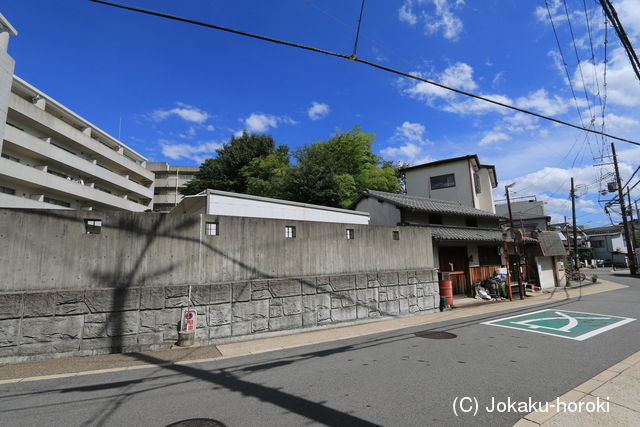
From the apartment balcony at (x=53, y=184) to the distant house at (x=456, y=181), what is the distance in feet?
110

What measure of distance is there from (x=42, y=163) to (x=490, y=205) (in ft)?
140

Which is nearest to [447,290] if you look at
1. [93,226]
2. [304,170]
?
[93,226]

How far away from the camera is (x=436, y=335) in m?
8.45

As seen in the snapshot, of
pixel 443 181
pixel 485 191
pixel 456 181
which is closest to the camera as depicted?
pixel 456 181

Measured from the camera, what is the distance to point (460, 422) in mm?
3727

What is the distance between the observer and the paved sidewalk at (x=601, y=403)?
144 inches

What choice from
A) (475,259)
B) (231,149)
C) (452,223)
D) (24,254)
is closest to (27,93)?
(231,149)

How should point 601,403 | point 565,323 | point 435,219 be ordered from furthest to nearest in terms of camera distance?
point 435,219, point 565,323, point 601,403

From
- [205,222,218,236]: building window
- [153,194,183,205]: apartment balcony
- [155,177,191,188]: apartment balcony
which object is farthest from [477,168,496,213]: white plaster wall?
[153,194,183,205]: apartment balcony

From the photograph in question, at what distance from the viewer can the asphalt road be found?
13.0 feet

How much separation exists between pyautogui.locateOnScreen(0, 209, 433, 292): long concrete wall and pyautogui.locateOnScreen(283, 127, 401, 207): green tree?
13.6 metres

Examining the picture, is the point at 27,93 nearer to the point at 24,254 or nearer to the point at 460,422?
the point at 24,254

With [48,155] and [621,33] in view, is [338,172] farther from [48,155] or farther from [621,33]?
[48,155]

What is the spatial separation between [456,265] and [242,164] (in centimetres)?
2482
